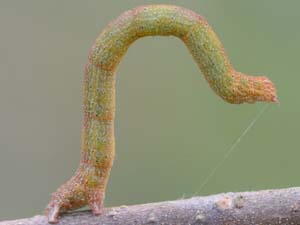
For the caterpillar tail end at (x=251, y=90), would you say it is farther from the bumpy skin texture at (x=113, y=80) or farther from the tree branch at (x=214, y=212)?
the tree branch at (x=214, y=212)

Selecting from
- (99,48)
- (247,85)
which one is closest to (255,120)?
(247,85)

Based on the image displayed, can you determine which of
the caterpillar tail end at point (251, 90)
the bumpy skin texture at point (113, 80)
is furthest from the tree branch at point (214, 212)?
the caterpillar tail end at point (251, 90)

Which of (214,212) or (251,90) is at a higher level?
(251,90)

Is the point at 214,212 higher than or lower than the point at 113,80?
lower

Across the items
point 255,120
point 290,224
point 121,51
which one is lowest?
point 290,224

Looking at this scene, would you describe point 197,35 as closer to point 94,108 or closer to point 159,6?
point 159,6
